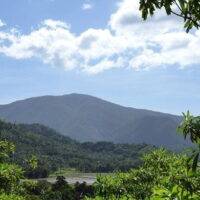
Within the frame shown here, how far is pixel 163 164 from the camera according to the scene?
61.2 metres

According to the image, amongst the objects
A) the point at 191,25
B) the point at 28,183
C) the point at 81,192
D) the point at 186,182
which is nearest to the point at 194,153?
the point at 186,182

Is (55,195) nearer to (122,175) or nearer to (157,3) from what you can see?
(122,175)

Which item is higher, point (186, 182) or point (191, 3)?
point (191, 3)

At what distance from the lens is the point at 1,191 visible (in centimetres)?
3206

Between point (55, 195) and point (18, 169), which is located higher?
point (18, 169)

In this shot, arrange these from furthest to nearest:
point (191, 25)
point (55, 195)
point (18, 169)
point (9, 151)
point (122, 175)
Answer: point (55, 195) → point (122, 175) → point (9, 151) → point (18, 169) → point (191, 25)

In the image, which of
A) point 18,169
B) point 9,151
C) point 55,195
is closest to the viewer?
point 18,169

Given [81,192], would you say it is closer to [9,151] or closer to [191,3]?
[9,151]

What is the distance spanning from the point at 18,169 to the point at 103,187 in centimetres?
3160

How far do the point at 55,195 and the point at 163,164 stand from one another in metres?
121

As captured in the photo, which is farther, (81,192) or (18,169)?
(81,192)

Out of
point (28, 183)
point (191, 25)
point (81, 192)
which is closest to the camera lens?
point (191, 25)

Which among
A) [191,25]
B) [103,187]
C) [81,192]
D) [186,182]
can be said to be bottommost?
[81,192]

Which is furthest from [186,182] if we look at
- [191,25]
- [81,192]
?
[81,192]
